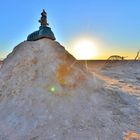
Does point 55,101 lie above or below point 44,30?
below

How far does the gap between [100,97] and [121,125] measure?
2005mm

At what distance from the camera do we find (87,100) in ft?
30.5

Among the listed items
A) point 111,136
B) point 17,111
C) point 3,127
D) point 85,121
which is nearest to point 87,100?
point 85,121

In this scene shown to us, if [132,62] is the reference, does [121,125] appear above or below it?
below

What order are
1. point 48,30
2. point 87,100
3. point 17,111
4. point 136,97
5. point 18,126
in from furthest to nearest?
point 48,30 → point 136,97 → point 87,100 → point 17,111 → point 18,126

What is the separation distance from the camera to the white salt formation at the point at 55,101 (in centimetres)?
755

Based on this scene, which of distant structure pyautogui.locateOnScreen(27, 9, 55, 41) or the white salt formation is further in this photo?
distant structure pyautogui.locateOnScreen(27, 9, 55, 41)

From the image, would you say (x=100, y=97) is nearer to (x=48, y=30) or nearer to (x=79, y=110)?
(x=79, y=110)

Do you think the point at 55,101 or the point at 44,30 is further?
the point at 44,30

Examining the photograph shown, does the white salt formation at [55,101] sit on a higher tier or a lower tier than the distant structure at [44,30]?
lower

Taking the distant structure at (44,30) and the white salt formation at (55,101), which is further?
the distant structure at (44,30)

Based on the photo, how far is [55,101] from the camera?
347 inches

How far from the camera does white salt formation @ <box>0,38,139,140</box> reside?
7.55m

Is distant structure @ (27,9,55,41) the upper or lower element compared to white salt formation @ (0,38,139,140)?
upper
